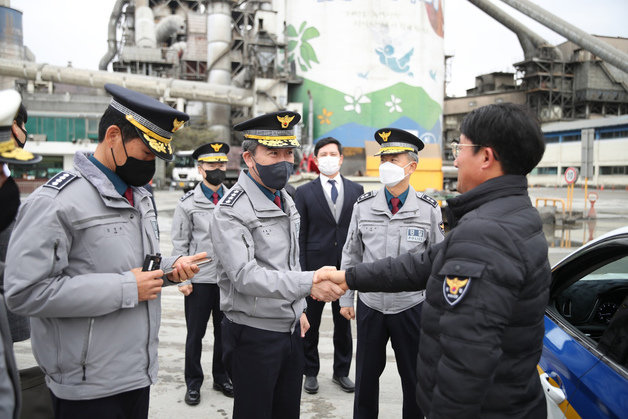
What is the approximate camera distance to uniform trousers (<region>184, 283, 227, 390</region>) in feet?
13.5

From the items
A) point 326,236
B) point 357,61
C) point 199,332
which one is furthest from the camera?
point 357,61

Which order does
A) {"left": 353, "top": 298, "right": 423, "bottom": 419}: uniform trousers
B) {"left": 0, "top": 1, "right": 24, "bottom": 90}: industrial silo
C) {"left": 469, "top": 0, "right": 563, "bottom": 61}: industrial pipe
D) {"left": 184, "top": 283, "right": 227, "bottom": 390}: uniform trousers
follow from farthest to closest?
{"left": 0, "top": 1, "right": 24, "bottom": 90}: industrial silo → {"left": 469, "top": 0, "right": 563, "bottom": 61}: industrial pipe → {"left": 184, "top": 283, "right": 227, "bottom": 390}: uniform trousers → {"left": 353, "top": 298, "right": 423, "bottom": 419}: uniform trousers

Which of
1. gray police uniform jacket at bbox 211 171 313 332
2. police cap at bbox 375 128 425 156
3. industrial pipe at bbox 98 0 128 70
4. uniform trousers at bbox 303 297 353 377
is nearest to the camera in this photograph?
gray police uniform jacket at bbox 211 171 313 332

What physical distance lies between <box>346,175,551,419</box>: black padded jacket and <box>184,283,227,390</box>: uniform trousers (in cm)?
260

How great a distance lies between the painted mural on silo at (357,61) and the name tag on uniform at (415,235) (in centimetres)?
3331

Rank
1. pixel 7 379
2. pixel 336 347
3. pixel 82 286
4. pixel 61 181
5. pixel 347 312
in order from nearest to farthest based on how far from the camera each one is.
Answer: pixel 7 379 < pixel 82 286 < pixel 61 181 < pixel 347 312 < pixel 336 347

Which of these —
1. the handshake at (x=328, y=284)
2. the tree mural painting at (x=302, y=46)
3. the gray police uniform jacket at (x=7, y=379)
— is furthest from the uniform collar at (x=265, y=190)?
the tree mural painting at (x=302, y=46)

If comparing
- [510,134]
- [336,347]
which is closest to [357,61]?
[336,347]

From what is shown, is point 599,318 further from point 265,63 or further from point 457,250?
point 265,63

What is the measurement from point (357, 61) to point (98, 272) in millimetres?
36473

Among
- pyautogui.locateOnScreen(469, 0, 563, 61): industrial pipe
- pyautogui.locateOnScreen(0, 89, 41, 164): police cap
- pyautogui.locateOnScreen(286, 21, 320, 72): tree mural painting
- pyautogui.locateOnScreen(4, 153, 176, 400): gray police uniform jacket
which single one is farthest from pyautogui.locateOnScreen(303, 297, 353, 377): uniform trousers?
pyautogui.locateOnScreen(469, 0, 563, 61): industrial pipe

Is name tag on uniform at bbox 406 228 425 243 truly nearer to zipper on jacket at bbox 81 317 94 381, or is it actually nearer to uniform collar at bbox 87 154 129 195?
uniform collar at bbox 87 154 129 195

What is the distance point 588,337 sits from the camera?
2.42 m

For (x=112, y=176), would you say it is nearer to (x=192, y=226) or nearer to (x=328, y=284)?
(x=328, y=284)
